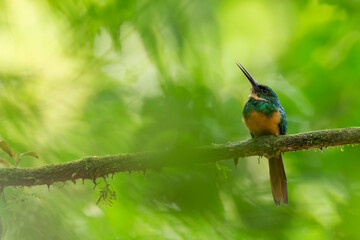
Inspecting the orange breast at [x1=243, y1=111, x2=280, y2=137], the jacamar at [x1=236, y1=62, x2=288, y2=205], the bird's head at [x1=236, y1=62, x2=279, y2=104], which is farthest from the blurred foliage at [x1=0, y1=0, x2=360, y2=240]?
the bird's head at [x1=236, y1=62, x2=279, y2=104]

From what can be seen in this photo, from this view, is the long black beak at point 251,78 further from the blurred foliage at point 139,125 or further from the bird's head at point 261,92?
the blurred foliage at point 139,125

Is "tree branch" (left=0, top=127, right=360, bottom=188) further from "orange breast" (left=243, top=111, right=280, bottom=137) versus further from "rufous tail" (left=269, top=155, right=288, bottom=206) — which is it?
"orange breast" (left=243, top=111, right=280, bottom=137)

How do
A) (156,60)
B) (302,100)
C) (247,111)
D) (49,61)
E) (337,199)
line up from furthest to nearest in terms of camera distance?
(247,111) → (302,100) → (337,199) → (49,61) → (156,60)

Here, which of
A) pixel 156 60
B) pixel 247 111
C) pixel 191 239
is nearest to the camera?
pixel 156 60

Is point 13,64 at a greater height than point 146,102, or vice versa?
point 13,64

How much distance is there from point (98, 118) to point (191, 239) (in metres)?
0.56

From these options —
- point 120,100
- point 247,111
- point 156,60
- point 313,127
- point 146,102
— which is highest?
point 247,111

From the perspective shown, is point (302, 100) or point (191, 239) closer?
point (191, 239)

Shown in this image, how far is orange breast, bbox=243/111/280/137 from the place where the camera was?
8.96ft

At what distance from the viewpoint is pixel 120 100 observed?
1661 millimetres

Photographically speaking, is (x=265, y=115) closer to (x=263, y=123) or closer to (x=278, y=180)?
(x=263, y=123)

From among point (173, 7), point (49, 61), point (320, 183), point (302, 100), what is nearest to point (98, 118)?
point (49, 61)

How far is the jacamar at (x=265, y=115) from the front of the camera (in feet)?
8.23

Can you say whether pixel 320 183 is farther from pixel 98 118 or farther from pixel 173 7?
pixel 173 7
